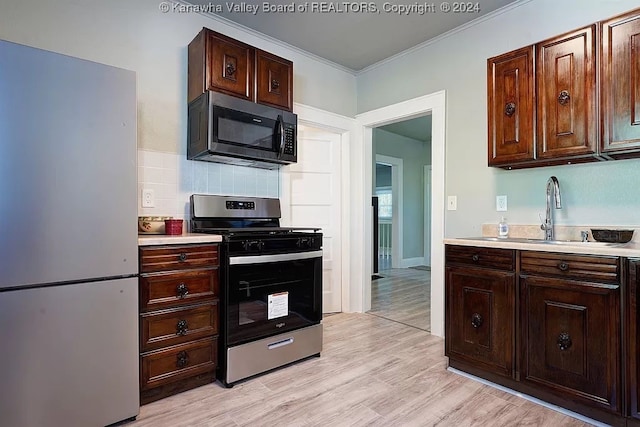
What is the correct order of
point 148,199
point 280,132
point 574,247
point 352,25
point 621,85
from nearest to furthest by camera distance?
1. point 574,247
2. point 621,85
3. point 148,199
4. point 280,132
5. point 352,25

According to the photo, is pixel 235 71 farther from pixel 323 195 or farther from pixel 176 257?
pixel 323 195

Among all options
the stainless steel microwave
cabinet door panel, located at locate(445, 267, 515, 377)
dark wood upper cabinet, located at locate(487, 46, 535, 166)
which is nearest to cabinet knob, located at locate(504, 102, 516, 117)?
dark wood upper cabinet, located at locate(487, 46, 535, 166)

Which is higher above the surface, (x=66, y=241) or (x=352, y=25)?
(x=352, y=25)

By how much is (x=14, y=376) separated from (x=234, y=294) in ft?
3.32

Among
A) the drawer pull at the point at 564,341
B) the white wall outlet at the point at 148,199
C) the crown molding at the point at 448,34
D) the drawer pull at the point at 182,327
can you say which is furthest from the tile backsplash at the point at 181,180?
the drawer pull at the point at 564,341

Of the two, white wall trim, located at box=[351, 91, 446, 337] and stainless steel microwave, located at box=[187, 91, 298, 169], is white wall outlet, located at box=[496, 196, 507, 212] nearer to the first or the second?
white wall trim, located at box=[351, 91, 446, 337]

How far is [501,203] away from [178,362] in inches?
94.8

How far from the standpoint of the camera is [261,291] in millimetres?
2238

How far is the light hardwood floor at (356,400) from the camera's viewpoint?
1.76 m

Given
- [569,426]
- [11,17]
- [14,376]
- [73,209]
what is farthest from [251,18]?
[569,426]

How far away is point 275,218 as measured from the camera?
2.98 metres

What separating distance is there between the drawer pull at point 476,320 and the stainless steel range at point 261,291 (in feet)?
3.36

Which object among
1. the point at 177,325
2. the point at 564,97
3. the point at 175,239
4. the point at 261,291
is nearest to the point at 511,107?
the point at 564,97

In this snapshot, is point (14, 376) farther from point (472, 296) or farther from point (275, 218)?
point (472, 296)
